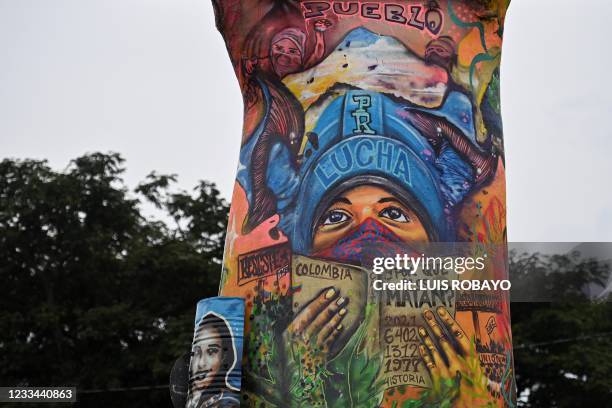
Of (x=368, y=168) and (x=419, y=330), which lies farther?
(x=368, y=168)

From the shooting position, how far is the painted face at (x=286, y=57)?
12.7m

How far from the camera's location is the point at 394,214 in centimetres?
1204

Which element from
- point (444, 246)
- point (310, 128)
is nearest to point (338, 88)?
point (310, 128)

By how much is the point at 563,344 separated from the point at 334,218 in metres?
21.3

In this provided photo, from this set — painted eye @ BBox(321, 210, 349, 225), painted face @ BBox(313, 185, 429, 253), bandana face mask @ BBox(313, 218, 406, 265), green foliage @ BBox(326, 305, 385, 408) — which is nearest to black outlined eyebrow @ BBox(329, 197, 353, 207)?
painted face @ BBox(313, 185, 429, 253)

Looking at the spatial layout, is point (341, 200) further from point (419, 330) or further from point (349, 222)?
point (419, 330)

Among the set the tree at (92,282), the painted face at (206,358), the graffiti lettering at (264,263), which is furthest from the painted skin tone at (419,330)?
the tree at (92,282)

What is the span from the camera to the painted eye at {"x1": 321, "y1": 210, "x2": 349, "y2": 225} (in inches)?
475

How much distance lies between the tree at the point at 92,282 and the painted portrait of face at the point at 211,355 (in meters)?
19.0

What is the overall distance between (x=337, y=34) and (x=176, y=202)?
76.7ft

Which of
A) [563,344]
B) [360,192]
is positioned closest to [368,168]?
[360,192]

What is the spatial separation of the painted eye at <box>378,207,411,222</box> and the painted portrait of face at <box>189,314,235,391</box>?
7.46ft

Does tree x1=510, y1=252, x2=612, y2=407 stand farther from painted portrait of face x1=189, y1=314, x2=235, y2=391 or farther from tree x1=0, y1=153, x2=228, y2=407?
painted portrait of face x1=189, y1=314, x2=235, y2=391

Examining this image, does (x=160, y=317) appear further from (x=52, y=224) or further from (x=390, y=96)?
(x=390, y=96)
